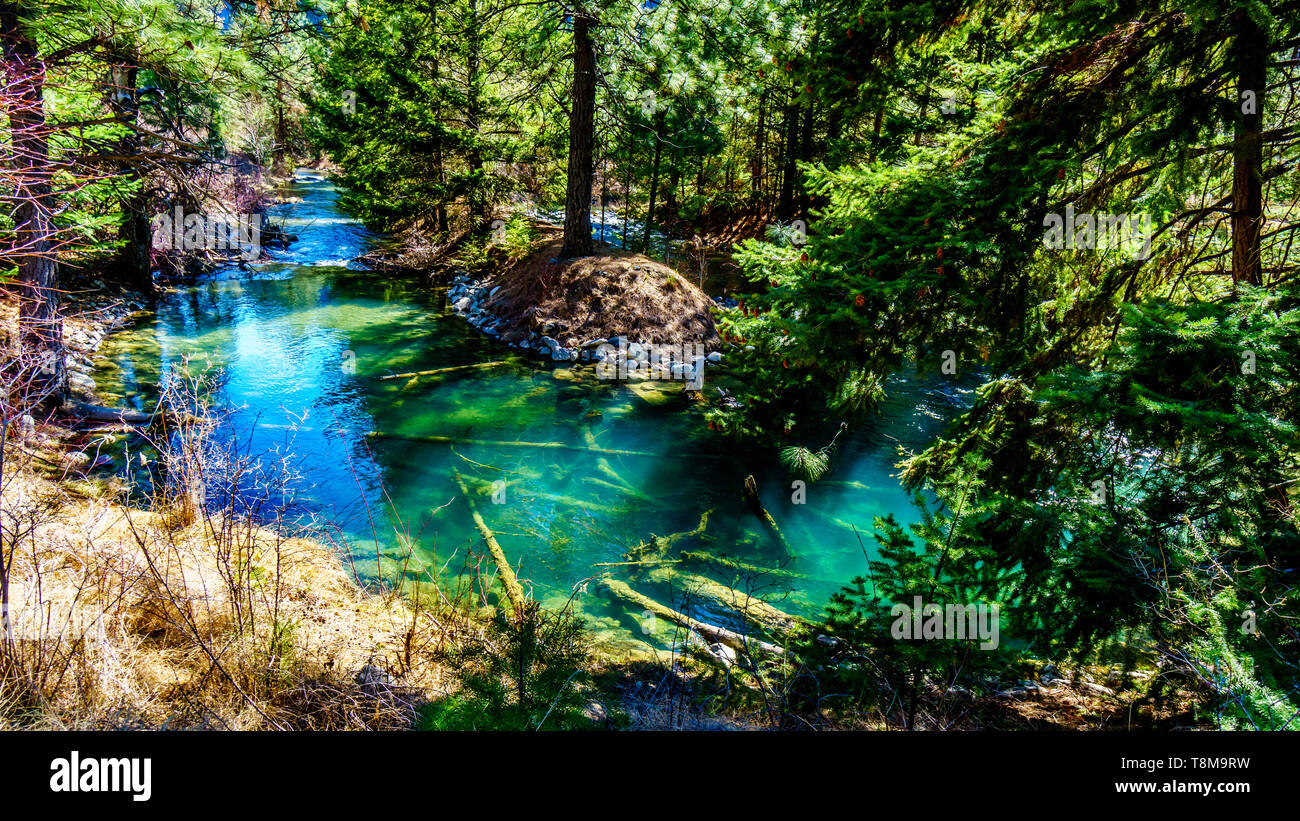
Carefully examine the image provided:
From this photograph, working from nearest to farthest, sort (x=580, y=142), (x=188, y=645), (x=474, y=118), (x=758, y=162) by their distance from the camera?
(x=188, y=645)
(x=580, y=142)
(x=474, y=118)
(x=758, y=162)

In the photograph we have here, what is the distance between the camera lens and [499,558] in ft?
19.1

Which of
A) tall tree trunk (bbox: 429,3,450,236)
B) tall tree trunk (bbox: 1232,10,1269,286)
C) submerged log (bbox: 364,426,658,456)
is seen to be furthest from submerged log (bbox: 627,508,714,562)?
tall tree trunk (bbox: 429,3,450,236)

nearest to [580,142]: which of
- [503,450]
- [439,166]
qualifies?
[439,166]

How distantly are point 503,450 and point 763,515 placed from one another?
12.0 ft

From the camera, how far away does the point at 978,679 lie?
13.1 ft

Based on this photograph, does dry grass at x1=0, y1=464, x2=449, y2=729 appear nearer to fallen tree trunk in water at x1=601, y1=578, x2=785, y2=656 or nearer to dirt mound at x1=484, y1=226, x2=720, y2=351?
fallen tree trunk in water at x1=601, y1=578, x2=785, y2=656

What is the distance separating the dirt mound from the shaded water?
106cm

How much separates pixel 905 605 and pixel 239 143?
27863 millimetres

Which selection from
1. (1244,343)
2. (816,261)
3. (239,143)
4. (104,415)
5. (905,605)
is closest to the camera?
(1244,343)

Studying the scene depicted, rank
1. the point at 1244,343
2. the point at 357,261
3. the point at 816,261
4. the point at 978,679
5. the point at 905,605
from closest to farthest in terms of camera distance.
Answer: the point at 1244,343 < the point at 905,605 < the point at 978,679 < the point at 816,261 < the point at 357,261

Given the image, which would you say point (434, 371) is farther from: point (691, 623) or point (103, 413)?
point (691, 623)
